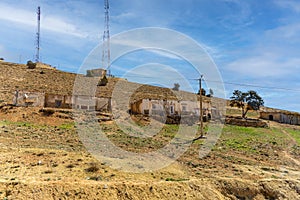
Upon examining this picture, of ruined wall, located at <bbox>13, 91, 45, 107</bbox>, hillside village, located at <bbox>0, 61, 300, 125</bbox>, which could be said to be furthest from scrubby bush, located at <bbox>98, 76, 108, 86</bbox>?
ruined wall, located at <bbox>13, 91, 45, 107</bbox>

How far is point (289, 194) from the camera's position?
50.7 ft

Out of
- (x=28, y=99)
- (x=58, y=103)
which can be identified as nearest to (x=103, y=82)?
(x=58, y=103)

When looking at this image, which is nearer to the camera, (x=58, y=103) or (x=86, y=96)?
(x=58, y=103)

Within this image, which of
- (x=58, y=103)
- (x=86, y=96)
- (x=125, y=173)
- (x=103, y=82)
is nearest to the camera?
(x=125, y=173)

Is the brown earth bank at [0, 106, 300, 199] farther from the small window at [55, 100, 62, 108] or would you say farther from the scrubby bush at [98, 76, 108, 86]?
the scrubby bush at [98, 76, 108, 86]

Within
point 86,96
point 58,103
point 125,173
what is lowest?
point 125,173

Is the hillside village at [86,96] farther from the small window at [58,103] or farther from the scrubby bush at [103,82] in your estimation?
the scrubby bush at [103,82]

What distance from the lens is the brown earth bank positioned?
37.1 feet

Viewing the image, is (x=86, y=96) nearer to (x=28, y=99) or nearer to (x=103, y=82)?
(x=28, y=99)

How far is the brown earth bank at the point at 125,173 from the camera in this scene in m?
11.3

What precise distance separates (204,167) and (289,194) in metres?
4.56

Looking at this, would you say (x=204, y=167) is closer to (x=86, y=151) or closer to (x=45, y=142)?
(x=86, y=151)

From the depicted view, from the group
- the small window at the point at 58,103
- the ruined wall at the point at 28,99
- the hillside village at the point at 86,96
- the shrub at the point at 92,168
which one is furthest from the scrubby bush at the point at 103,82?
the shrub at the point at 92,168

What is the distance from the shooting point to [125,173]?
13.7 m
